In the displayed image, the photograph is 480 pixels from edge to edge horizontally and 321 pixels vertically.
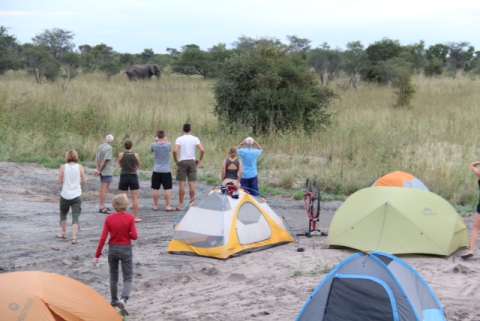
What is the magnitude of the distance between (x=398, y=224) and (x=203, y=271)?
2986 millimetres

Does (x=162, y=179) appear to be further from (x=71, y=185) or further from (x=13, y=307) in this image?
(x=13, y=307)

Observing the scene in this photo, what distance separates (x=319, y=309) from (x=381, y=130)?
47.9ft

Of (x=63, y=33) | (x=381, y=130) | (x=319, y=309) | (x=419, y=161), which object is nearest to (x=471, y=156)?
(x=419, y=161)

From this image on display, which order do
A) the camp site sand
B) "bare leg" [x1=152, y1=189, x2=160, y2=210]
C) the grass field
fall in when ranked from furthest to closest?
the grass field, "bare leg" [x1=152, y1=189, x2=160, y2=210], the camp site sand

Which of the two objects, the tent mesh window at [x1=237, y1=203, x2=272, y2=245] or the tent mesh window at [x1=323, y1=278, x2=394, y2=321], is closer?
the tent mesh window at [x1=323, y1=278, x2=394, y2=321]

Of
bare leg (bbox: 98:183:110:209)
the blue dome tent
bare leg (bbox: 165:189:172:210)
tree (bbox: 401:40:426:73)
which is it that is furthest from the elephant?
the blue dome tent

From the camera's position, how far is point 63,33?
57.0m

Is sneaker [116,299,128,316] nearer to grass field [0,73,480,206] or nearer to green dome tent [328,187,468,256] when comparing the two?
green dome tent [328,187,468,256]

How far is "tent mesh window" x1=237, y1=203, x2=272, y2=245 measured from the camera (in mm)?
11555

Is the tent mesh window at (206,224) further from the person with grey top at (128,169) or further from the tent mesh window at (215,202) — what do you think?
the person with grey top at (128,169)

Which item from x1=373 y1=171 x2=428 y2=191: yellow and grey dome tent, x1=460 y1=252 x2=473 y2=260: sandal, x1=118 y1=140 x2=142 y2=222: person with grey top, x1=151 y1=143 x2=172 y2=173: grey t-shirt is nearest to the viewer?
x1=460 y1=252 x2=473 y2=260: sandal

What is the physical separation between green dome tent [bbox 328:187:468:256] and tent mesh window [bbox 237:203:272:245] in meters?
1.03

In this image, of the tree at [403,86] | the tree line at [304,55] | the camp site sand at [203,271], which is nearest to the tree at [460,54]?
the tree line at [304,55]

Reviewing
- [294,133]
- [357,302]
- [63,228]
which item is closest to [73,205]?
[63,228]
